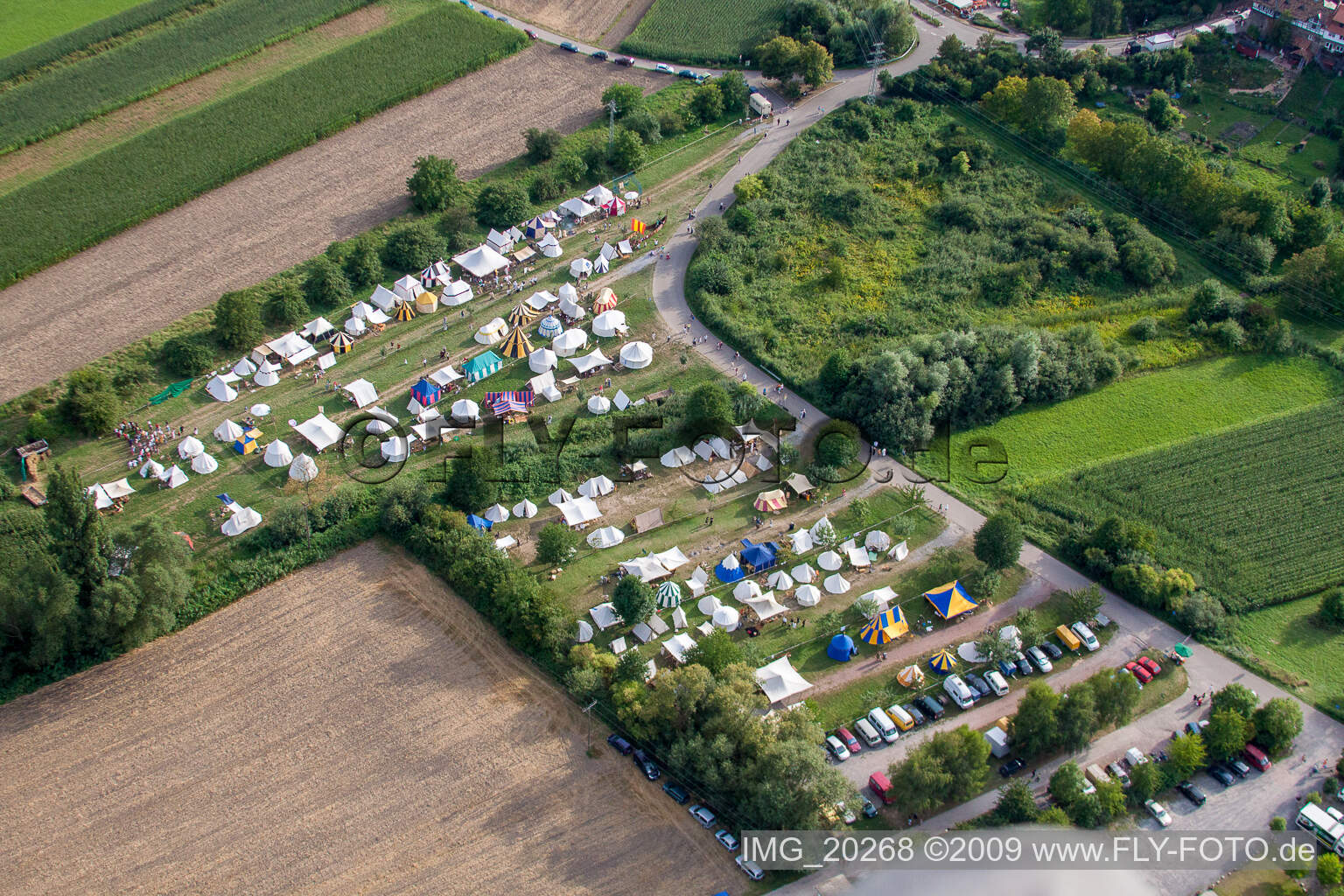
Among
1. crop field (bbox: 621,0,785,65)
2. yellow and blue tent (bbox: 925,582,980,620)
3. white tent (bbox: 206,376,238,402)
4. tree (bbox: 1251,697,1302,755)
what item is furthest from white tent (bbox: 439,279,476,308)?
tree (bbox: 1251,697,1302,755)

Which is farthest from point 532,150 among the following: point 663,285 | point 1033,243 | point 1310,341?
point 1310,341

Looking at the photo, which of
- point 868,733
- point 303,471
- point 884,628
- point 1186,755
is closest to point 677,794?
point 868,733

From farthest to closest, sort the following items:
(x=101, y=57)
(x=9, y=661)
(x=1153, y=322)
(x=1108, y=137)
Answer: (x=101, y=57)
(x=1108, y=137)
(x=1153, y=322)
(x=9, y=661)

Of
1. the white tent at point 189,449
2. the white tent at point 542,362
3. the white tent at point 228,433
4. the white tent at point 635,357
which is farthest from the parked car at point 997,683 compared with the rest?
the white tent at point 189,449

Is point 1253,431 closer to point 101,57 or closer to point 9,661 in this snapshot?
point 9,661

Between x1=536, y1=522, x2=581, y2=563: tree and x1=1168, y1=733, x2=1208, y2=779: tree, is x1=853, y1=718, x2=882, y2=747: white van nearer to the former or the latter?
x1=1168, y1=733, x2=1208, y2=779: tree

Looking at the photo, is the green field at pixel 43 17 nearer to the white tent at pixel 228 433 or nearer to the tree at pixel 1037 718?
the white tent at pixel 228 433

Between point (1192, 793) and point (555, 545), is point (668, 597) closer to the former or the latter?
point (555, 545)
